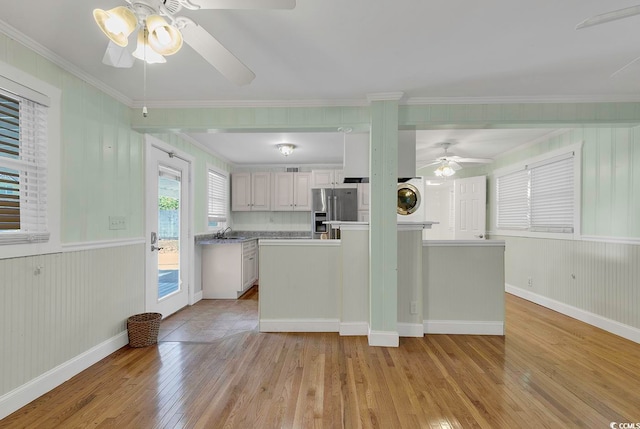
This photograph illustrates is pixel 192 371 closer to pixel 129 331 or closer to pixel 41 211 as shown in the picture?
pixel 129 331

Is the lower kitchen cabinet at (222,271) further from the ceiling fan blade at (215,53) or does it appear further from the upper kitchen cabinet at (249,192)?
the ceiling fan blade at (215,53)

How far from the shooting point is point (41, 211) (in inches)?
88.8

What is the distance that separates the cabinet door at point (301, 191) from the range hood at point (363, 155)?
2717 mm

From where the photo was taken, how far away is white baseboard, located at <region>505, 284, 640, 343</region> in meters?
3.28

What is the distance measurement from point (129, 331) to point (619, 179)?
17.8 feet

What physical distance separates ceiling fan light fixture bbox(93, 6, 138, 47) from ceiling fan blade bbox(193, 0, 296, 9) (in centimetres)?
28

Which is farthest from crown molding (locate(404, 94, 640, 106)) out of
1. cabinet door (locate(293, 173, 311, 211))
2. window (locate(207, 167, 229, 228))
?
window (locate(207, 167, 229, 228))

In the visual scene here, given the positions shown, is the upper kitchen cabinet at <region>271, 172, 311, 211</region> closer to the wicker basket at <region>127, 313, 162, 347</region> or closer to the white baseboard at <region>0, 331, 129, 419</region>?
the wicker basket at <region>127, 313, 162, 347</region>

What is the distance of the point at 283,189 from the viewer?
6262mm

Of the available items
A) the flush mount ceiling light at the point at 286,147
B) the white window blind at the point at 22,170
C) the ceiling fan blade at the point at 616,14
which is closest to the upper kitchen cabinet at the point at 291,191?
the flush mount ceiling light at the point at 286,147

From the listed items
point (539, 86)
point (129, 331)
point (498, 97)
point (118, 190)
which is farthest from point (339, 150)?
point (129, 331)

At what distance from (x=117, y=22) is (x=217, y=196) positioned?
451 centimetres

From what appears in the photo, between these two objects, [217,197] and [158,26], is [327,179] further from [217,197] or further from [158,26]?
[158,26]

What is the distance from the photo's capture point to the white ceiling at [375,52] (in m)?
1.86
